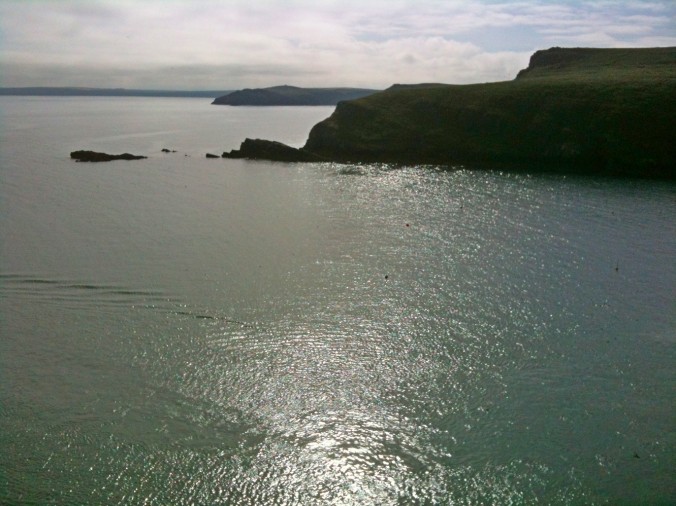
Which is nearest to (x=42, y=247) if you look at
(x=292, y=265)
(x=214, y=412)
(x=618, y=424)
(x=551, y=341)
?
(x=292, y=265)

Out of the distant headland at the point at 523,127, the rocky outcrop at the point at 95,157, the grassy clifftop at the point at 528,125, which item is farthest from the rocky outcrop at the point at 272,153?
the rocky outcrop at the point at 95,157

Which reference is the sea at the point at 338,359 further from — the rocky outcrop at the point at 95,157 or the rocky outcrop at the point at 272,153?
the rocky outcrop at the point at 272,153

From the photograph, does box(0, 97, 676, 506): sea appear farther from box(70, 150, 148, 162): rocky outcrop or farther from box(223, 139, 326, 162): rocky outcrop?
box(223, 139, 326, 162): rocky outcrop

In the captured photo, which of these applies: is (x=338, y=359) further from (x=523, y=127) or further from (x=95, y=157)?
(x=523, y=127)

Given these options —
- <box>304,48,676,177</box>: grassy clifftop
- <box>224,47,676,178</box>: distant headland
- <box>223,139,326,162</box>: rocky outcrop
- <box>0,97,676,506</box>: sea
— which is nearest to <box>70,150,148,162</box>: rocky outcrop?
<box>223,139,326,162</box>: rocky outcrop

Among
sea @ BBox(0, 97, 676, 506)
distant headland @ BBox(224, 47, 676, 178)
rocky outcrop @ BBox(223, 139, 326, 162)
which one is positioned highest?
distant headland @ BBox(224, 47, 676, 178)

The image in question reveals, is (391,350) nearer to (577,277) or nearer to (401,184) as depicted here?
(577,277)
